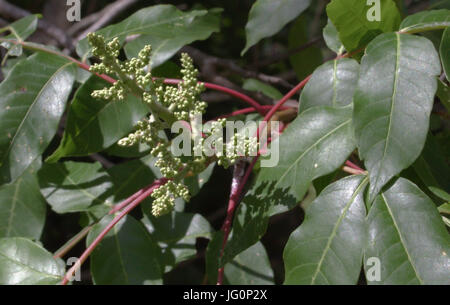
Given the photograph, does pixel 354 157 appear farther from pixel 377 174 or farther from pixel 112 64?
pixel 112 64

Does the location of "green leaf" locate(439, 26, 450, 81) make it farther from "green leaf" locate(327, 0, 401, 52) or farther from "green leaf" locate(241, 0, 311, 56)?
"green leaf" locate(241, 0, 311, 56)

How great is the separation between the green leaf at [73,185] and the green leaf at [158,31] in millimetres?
349

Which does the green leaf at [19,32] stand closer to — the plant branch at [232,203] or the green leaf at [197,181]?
the green leaf at [197,181]

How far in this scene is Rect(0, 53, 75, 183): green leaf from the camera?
1.23 metres

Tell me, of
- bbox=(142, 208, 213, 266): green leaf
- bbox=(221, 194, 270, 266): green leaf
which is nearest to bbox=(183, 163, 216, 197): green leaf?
bbox=(142, 208, 213, 266): green leaf

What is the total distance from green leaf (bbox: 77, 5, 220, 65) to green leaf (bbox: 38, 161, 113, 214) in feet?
1.15

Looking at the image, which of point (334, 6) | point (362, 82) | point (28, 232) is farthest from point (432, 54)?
point (28, 232)

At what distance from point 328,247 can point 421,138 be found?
0.27m

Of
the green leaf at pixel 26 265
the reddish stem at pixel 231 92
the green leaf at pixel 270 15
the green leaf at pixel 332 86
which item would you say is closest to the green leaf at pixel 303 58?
the green leaf at pixel 270 15

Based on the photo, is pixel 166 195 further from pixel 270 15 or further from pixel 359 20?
pixel 270 15

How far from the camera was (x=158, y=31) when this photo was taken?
1397 millimetres

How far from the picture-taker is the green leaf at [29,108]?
123cm

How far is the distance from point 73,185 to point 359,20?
93cm

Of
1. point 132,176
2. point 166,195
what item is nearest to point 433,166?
point 166,195
